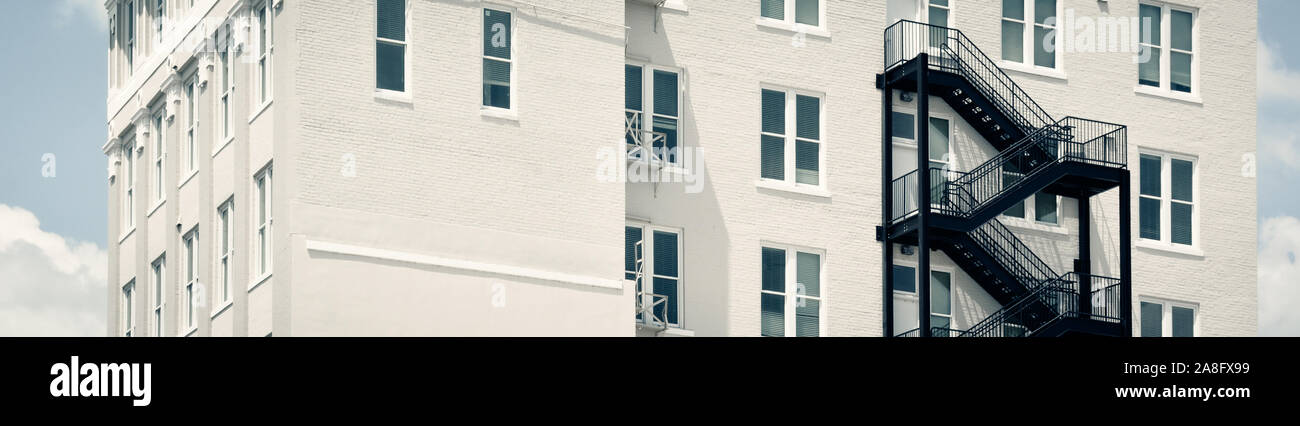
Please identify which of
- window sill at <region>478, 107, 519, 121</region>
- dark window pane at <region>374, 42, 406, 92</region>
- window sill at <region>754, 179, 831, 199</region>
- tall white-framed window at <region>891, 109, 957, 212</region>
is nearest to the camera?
dark window pane at <region>374, 42, 406, 92</region>

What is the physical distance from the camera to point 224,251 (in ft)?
153

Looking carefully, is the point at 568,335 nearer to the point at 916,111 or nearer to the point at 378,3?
Result: the point at 378,3

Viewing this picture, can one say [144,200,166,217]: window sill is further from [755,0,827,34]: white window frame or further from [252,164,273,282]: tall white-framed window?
[755,0,827,34]: white window frame

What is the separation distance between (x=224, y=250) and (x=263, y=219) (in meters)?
2.57

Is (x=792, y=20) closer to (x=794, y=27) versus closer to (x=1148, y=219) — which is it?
(x=794, y=27)

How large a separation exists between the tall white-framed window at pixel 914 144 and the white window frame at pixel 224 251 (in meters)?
14.6

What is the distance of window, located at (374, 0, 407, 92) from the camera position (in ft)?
145

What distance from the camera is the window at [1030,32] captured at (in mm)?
53219

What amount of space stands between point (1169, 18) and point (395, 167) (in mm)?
20565

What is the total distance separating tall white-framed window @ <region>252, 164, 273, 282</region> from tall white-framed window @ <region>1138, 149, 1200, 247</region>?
2037cm

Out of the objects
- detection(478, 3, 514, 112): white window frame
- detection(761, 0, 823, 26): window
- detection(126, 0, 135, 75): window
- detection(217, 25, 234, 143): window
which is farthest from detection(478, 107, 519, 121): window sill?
detection(126, 0, 135, 75): window

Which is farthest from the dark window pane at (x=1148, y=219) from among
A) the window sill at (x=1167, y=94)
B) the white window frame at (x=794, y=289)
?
the white window frame at (x=794, y=289)

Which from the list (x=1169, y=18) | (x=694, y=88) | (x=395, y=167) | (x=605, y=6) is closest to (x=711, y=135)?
(x=694, y=88)

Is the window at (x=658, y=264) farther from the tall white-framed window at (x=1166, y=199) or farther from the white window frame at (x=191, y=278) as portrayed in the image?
the tall white-framed window at (x=1166, y=199)
